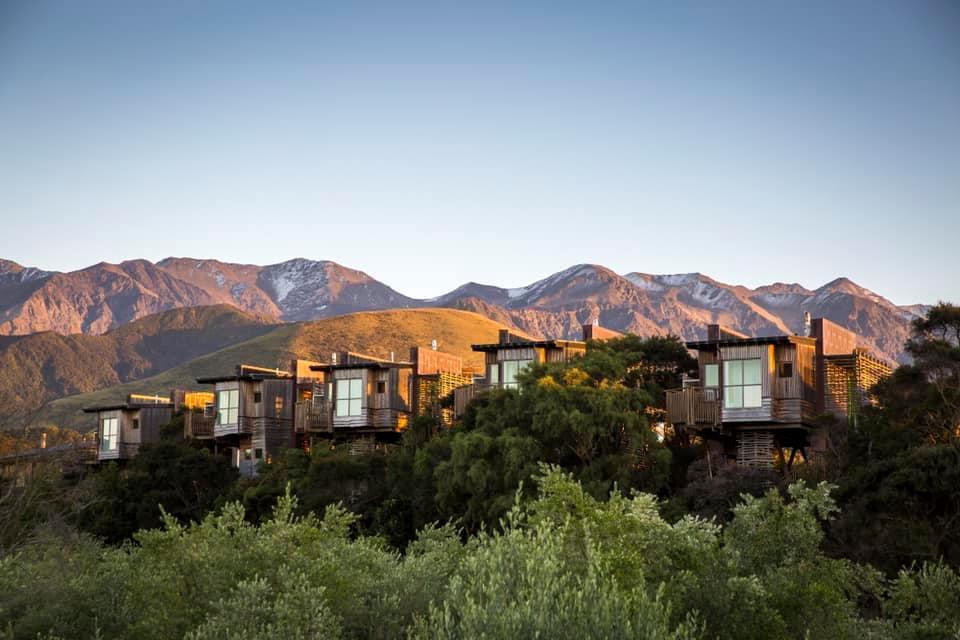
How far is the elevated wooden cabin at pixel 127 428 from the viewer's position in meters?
80.0

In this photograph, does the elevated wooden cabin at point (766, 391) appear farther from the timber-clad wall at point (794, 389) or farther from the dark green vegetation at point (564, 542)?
the dark green vegetation at point (564, 542)

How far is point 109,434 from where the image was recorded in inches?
3194

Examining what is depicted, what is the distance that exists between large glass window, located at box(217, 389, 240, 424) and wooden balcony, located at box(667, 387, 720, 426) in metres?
29.2

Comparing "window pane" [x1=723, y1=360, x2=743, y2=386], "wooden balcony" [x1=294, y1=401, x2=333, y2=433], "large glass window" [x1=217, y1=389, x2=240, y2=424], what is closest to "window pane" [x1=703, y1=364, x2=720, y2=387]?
"window pane" [x1=723, y1=360, x2=743, y2=386]

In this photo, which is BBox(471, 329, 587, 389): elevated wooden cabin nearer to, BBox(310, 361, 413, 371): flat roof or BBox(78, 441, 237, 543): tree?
BBox(310, 361, 413, 371): flat roof

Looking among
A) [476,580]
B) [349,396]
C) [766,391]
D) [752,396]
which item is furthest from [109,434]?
[476,580]

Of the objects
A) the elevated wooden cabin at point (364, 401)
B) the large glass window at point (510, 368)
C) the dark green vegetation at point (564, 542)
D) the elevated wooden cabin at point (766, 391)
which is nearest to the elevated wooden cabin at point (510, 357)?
the large glass window at point (510, 368)

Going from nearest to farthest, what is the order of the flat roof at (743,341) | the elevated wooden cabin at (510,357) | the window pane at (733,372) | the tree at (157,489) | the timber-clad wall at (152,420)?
the flat roof at (743,341) < the window pane at (733,372) < the elevated wooden cabin at (510,357) < the tree at (157,489) < the timber-clad wall at (152,420)

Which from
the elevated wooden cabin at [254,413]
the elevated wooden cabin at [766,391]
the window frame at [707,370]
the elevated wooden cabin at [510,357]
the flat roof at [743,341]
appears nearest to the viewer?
the elevated wooden cabin at [766,391]

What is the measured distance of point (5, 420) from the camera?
101 feet

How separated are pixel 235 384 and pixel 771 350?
110 feet

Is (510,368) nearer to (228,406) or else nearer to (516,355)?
(516,355)

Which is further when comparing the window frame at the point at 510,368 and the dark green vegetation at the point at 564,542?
the window frame at the point at 510,368

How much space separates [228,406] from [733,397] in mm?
32521
